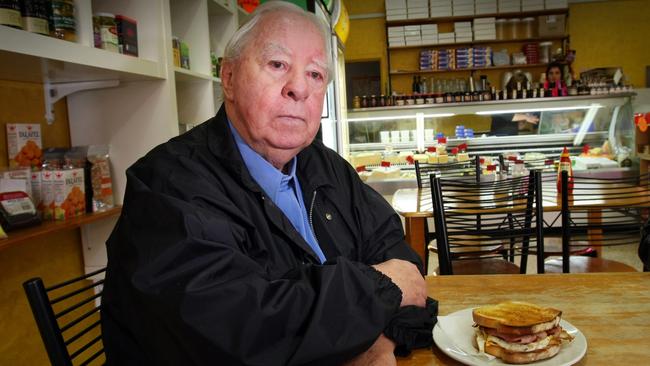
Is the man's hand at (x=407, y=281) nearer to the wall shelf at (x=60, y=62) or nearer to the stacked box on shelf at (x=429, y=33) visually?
the wall shelf at (x=60, y=62)

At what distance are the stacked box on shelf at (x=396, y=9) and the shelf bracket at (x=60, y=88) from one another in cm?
636

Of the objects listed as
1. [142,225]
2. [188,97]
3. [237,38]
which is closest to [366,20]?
[188,97]

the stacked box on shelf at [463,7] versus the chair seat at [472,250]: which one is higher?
the stacked box on shelf at [463,7]

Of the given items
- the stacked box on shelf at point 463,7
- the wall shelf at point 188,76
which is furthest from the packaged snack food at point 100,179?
the stacked box on shelf at point 463,7

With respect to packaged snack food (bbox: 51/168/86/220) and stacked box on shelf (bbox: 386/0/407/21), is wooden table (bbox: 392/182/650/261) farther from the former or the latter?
stacked box on shelf (bbox: 386/0/407/21)

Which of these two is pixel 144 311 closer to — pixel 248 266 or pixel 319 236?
pixel 248 266

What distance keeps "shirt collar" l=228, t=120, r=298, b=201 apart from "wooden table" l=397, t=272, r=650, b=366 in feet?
1.70

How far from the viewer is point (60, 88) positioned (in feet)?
6.74

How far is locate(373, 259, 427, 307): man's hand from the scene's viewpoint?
43.5 inches

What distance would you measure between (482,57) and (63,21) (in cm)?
704

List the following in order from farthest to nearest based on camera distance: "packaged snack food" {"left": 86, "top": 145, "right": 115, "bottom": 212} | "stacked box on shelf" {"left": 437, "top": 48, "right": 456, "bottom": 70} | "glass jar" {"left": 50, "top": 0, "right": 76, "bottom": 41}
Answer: "stacked box on shelf" {"left": 437, "top": 48, "right": 456, "bottom": 70}
"packaged snack food" {"left": 86, "top": 145, "right": 115, "bottom": 212}
"glass jar" {"left": 50, "top": 0, "right": 76, "bottom": 41}

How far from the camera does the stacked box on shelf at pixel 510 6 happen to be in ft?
24.7

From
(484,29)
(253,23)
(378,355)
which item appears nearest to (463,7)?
(484,29)

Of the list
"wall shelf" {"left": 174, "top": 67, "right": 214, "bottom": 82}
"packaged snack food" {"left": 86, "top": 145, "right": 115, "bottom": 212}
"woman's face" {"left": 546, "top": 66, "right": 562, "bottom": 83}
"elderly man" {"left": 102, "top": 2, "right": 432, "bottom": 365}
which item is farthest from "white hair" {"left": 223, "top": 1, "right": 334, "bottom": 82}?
"woman's face" {"left": 546, "top": 66, "right": 562, "bottom": 83}
